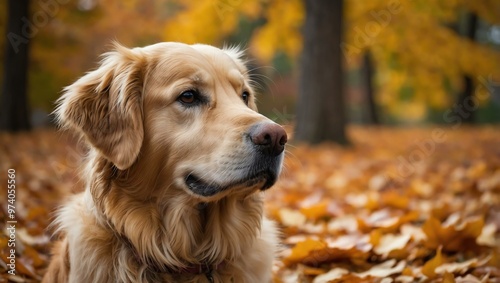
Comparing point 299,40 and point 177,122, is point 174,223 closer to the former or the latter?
point 177,122

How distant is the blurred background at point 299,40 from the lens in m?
Answer: 10.2

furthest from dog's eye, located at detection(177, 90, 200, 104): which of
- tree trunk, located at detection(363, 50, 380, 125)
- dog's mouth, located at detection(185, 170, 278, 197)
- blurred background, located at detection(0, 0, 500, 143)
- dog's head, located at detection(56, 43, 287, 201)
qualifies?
tree trunk, located at detection(363, 50, 380, 125)

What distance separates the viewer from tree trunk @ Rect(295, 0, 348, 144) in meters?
9.89

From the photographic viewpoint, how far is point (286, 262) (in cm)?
352

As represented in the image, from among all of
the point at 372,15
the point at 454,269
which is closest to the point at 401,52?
the point at 372,15

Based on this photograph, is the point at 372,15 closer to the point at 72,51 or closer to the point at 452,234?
the point at 72,51

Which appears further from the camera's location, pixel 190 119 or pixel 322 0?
pixel 322 0

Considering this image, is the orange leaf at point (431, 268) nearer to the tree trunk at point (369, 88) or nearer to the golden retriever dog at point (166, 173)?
the golden retriever dog at point (166, 173)

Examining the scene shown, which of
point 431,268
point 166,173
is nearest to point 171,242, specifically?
point 166,173

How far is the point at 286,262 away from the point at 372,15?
35.1 feet

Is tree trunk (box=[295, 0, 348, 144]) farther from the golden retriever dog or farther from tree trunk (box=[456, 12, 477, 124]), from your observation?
tree trunk (box=[456, 12, 477, 124])

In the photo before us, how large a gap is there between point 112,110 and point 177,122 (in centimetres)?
37

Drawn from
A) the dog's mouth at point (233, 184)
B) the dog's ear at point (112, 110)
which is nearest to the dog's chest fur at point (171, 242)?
the dog's mouth at point (233, 184)

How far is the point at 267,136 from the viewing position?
257 centimetres
